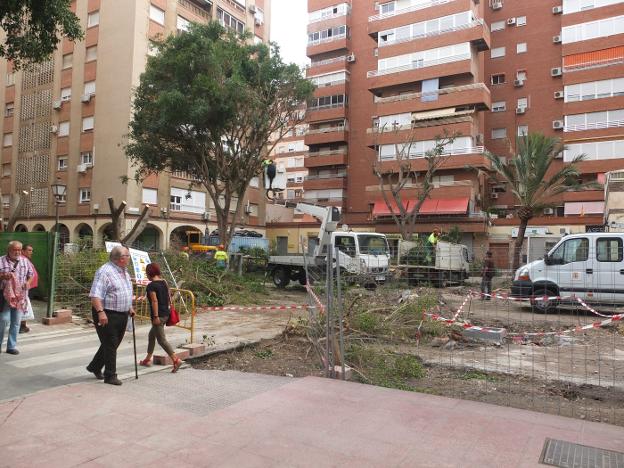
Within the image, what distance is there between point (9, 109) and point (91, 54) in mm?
11814

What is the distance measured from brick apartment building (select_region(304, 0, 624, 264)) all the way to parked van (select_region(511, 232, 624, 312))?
20.2 metres

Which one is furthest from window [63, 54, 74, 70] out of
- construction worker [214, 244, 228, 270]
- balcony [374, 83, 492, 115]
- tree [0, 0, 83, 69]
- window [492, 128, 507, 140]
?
window [492, 128, 507, 140]

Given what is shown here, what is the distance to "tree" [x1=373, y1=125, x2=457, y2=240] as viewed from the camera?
1280 inches

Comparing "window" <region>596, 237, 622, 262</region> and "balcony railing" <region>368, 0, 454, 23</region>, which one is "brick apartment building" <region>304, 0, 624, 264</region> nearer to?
"balcony railing" <region>368, 0, 454, 23</region>

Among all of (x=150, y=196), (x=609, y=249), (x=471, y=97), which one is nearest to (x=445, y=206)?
(x=471, y=97)

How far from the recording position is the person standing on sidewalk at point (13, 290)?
729 centimetres

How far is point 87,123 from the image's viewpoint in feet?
117

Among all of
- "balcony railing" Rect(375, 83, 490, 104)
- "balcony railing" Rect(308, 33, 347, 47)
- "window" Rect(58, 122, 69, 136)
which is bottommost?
"window" Rect(58, 122, 69, 136)

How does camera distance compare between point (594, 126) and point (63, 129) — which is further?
point (63, 129)

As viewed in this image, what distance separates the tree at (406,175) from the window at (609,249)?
18.6 m

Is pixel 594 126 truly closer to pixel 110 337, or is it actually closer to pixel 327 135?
pixel 327 135

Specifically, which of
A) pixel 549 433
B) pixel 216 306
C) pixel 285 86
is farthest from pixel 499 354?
pixel 285 86

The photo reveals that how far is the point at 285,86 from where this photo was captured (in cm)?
2267

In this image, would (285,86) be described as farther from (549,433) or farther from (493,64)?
(493,64)
